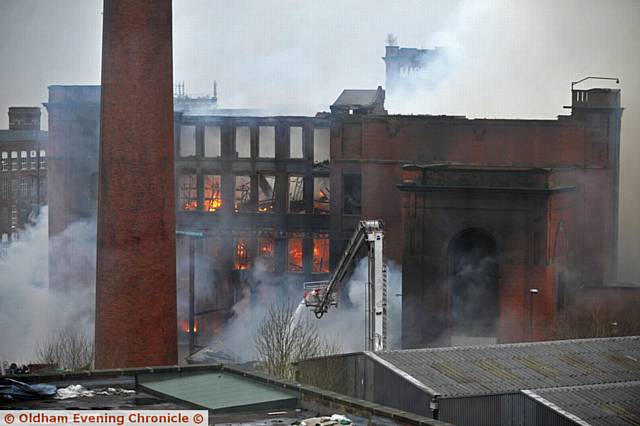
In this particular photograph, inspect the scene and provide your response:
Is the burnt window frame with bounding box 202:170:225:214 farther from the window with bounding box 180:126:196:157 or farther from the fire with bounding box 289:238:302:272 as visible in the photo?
the fire with bounding box 289:238:302:272

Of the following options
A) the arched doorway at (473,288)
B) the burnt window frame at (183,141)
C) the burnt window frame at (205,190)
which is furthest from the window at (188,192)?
the arched doorway at (473,288)

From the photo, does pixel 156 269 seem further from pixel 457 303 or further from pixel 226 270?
pixel 226 270

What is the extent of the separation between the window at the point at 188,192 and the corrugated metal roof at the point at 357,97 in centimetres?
667

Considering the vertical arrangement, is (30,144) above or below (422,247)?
above

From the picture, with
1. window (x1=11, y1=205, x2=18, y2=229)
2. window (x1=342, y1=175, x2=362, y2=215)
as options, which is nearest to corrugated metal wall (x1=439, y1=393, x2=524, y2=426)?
window (x1=342, y1=175, x2=362, y2=215)

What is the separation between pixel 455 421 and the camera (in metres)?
19.1

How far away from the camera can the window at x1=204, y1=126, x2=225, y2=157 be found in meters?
44.4

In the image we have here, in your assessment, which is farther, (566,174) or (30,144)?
(30,144)

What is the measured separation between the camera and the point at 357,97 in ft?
156

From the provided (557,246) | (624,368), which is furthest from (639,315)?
(624,368)

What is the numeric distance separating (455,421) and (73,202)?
27.3 meters

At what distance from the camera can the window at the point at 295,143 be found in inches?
1743

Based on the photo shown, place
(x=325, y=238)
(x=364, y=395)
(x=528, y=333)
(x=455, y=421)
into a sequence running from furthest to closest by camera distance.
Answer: (x=325, y=238) < (x=528, y=333) < (x=364, y=395) < (x=455, y=421)

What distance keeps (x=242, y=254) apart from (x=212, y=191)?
8.76 feet
